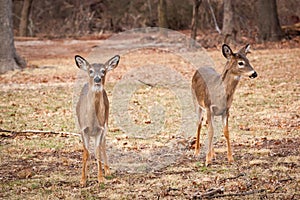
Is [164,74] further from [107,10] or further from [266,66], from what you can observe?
[107,10]

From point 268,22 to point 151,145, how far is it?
66.1 feet

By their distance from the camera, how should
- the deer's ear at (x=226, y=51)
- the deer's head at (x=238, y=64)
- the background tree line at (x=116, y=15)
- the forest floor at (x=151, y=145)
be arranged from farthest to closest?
the background tree line at (x=116, y=15) → the deer's ear at (x=226, y=51) → the deer's head at (x=238, y=64) → the forest floor at (x=151, y=145)

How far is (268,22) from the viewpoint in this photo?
96.5ft

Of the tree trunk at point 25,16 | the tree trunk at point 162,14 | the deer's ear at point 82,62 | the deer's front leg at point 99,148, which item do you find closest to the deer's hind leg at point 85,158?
the deer's front leg at point 99,148

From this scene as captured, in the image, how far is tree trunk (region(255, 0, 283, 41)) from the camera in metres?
29.3

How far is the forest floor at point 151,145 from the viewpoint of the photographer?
7.47 metres

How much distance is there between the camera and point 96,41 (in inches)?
1404

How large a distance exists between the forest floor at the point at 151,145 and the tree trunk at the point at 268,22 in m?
9.29

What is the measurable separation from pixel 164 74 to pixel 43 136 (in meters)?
9.17

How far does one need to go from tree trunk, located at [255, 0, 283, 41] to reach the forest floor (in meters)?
9.29

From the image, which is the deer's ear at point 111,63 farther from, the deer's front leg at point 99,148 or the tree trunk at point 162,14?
the tree trunk at point 162,14

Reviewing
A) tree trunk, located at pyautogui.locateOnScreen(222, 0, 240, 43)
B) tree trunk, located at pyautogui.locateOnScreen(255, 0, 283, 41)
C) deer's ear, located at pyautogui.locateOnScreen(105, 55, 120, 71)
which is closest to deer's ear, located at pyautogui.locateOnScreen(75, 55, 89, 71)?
deer's ear, located at pyautogui.locateOnScreen(105, 55, 120, 71)

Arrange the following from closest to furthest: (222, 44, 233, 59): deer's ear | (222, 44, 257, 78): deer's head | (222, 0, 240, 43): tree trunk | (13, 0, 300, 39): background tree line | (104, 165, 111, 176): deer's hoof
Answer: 1. (104, 165, 111, 176): deer's hoof
2. (222, 44, 257, 78): deer's head
3. (222, 44, 233, 59): deer's ear
4. (222, 0, 240, 43): tree trunk
5. (13, 0, 300, 39): background tree line

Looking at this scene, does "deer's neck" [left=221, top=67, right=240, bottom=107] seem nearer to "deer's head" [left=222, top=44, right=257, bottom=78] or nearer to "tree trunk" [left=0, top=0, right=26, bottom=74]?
"deer's head" [left=222, top=44, right=257, bottom=78]
